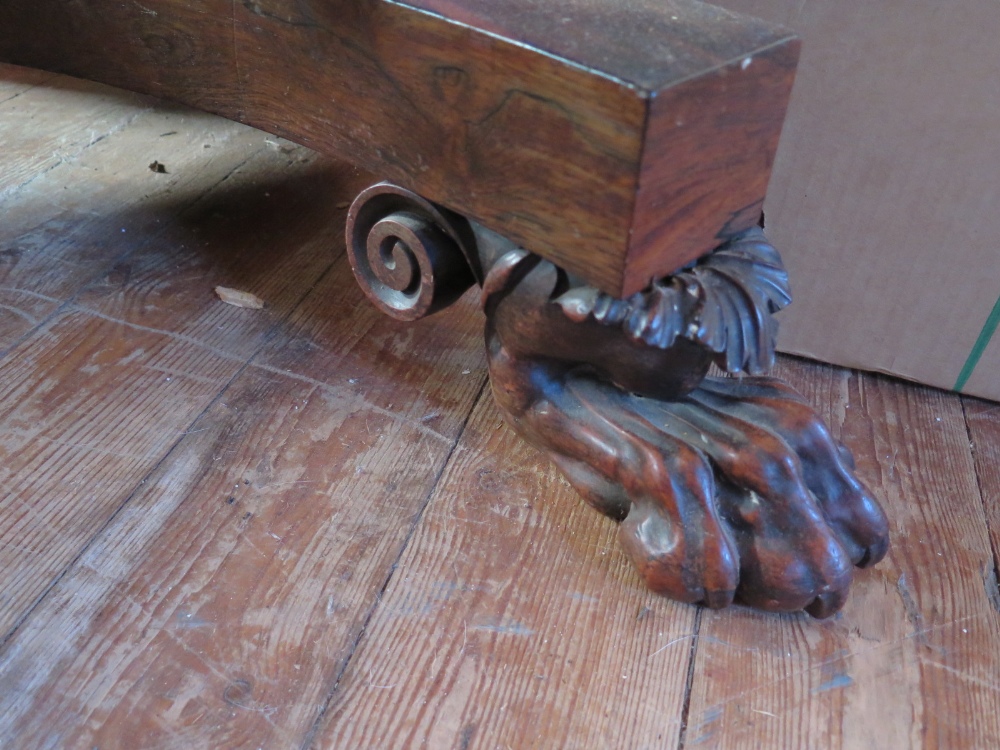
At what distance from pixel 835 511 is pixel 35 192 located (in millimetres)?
1052

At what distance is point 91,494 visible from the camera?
816 mm

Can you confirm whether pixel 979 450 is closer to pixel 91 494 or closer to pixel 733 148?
pixel 733 148

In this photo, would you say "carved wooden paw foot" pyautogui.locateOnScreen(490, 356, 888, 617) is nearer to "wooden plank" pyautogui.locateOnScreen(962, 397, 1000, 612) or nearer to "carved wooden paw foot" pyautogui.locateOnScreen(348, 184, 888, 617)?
"carved wooden paw foot" pyautogui.locateOnScreen(348, 184, 888, 617)

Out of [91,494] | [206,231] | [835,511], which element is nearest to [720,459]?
[835,511]

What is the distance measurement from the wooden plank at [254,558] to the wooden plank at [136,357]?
30 millimetres

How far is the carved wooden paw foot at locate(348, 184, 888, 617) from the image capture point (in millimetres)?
685

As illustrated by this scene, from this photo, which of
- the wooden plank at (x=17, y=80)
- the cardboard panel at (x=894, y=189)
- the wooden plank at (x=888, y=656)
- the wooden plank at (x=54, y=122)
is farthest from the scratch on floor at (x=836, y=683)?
the wooden plank at (x=17, y=80)

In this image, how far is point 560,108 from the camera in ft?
2.10

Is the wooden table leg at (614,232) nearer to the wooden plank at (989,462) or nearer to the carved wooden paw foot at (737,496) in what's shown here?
the carved wooden paw foot at (737,496)

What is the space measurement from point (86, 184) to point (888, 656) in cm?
110

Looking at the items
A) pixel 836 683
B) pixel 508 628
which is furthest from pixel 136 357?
pixel 836 683

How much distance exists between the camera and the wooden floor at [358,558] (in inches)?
26.2

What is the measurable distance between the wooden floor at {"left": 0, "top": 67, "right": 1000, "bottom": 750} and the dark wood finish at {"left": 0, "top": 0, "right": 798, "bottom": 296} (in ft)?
0.81

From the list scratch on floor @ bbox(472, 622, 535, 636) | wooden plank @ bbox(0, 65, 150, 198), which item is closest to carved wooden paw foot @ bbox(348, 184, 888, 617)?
scratch on floor @ bbox(472, 622, 535, 636)
